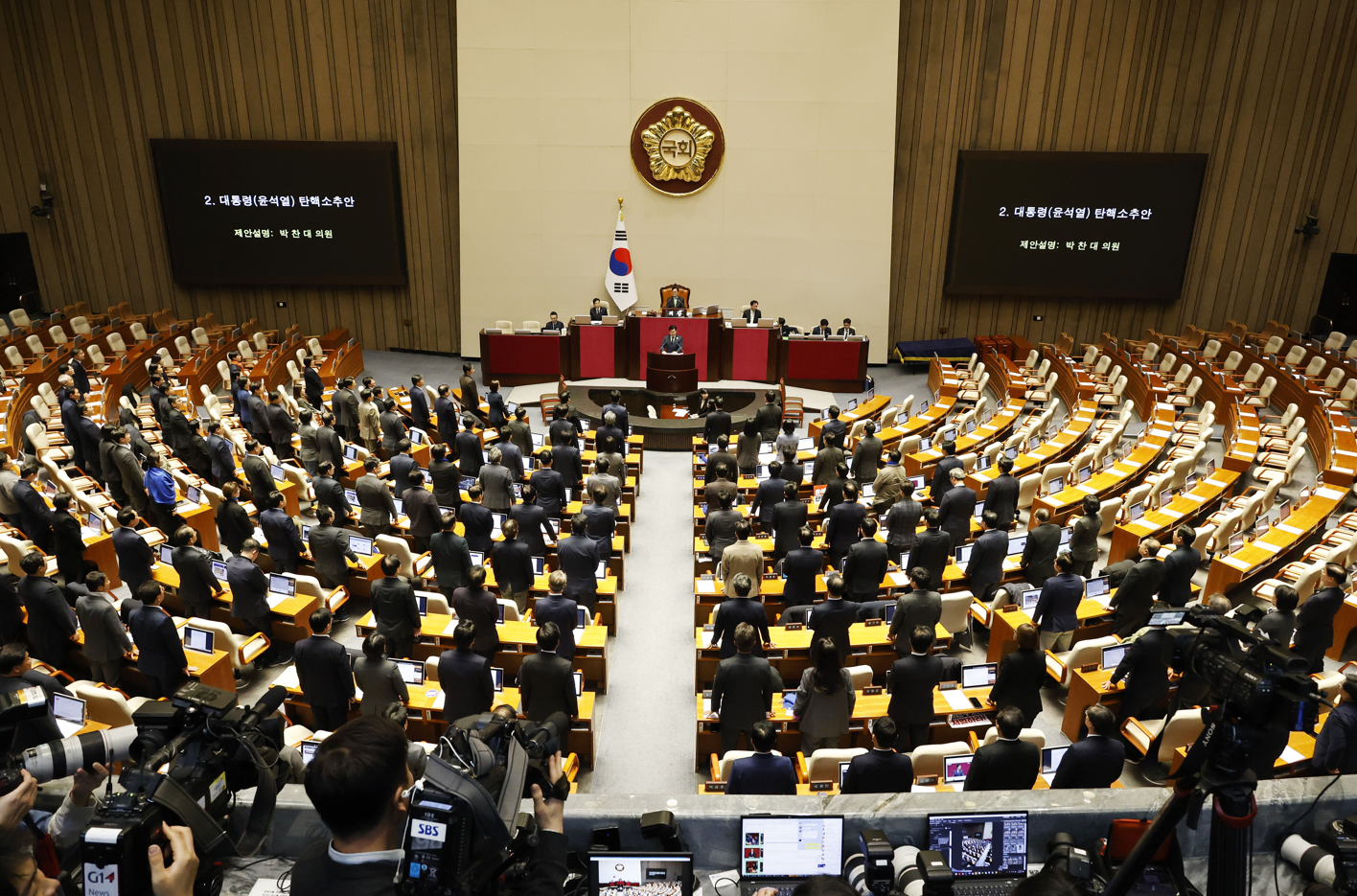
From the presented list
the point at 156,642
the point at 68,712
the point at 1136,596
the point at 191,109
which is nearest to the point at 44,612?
the point at 156,642

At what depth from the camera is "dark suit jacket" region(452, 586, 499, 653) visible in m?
6.06

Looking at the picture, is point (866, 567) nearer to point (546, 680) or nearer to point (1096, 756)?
point (1096, 756)

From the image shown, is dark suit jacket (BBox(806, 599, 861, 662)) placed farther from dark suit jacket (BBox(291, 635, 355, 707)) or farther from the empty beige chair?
dark suit jacket (BBox(291, 635, 355, 707))

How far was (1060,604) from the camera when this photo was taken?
21.6ft

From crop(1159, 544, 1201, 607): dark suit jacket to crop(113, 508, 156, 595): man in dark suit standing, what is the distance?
787cm

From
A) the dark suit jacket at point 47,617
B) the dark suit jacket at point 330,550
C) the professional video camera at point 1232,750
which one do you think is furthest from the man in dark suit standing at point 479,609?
the professional video camera at point 1232,750

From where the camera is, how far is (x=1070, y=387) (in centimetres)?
1427

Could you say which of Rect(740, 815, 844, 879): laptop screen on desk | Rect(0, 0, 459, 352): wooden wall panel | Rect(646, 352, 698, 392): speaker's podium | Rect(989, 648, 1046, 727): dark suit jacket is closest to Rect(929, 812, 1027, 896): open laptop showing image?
Rect(740, 815, 844, 879): laptop screen on desk

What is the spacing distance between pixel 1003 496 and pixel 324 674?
234 inches

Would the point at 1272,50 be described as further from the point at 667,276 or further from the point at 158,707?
the point at 158,707

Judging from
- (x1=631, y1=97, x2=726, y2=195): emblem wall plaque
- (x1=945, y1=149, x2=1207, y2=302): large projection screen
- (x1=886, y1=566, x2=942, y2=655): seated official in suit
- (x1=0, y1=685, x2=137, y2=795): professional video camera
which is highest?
(x1=631, y1=97, x2=726, y2=195): emblem wall plaque

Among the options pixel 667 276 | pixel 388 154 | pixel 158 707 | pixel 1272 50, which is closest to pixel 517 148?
pixel 388 154

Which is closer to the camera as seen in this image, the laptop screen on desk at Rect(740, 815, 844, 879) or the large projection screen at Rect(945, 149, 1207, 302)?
the laptop screen on desk at Rect(740, 815, 844, 879)

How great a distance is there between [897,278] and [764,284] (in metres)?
2.69
